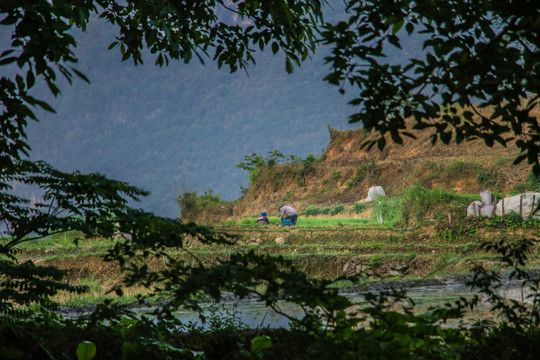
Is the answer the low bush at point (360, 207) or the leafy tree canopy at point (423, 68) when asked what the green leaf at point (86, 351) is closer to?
the leafy tree canopy at point (423, 68)

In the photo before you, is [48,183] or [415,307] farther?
[415,307]

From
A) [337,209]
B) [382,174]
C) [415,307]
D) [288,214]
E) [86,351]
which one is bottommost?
[415,307]

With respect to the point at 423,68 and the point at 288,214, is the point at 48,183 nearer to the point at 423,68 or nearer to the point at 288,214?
the point at 423,68

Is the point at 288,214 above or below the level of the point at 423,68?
below

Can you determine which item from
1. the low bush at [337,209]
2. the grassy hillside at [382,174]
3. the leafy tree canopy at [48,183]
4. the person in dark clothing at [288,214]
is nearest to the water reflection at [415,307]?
the leafy tree canopy at [48,183]

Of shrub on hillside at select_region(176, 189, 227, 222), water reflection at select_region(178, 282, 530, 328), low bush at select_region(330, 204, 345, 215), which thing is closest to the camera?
water reflection at select_region(178, 282, 530, 328)

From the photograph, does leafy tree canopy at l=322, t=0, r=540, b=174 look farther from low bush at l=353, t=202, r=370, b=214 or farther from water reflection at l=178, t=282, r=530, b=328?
low bush at l=353, t=202, r=370, b=214

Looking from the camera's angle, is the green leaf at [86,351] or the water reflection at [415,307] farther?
the water reflection at [415,307]

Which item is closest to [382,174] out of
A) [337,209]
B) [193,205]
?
[337,209]

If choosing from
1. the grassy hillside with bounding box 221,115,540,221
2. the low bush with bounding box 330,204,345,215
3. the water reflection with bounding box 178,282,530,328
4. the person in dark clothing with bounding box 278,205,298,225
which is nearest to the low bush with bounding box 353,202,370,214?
the low bush with bounding box 330,204,345,215

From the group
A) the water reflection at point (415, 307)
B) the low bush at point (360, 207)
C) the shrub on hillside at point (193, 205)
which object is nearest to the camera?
the water reflection at point (415, 307)

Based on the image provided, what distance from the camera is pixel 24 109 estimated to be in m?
1.84

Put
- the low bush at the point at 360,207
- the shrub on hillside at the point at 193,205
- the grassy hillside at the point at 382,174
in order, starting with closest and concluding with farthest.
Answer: the grassy hillside at the point at 382,174 → the low bush at the point at 360,207 → the shrub on hillside at the point at 193,205

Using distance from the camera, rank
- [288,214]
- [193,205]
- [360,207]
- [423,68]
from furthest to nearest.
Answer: [193,205] → [360,207] → [288,214] → [423,68]
